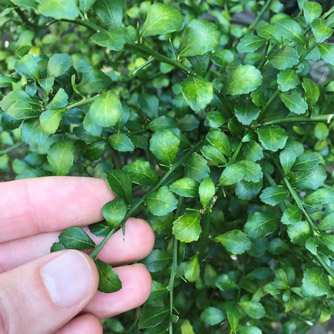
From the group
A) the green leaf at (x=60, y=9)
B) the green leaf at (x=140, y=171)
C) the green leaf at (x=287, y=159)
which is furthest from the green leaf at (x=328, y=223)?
the green leaf at (x=60, y=9)

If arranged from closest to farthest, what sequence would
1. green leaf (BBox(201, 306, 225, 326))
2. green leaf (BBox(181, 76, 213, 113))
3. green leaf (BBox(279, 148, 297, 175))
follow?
green leaf (BBox(181, 76, 213, 113)) < green leaf (BBox(279, 148, 297, 175)) < green leaf (BBox(201, 306, 225, 326))

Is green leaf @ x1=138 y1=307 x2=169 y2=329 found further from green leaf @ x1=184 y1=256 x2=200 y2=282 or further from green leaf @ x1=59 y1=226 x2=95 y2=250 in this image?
green leaf @ x1=59 y1=226 x2=95 y2=250

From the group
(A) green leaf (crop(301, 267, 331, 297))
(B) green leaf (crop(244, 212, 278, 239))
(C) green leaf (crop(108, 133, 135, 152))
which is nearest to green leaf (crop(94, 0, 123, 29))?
(C) green leaf (crop(108, 133, 135, 152))

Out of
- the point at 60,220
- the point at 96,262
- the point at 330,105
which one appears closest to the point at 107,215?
the point at 96,262

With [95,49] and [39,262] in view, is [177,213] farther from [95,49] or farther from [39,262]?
[95,49]

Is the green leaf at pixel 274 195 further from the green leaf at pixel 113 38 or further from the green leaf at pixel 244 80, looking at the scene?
the green leaf at pixel 113 38

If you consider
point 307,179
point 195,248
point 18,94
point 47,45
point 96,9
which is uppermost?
point 96,9
